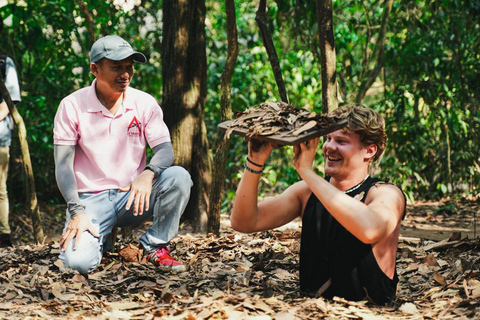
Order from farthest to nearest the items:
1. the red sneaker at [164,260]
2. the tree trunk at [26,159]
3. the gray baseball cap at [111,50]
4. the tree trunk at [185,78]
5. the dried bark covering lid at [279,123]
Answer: the tree trunk at [185,78] < the tree trunk at [26,159] < the gray baseball cap at [111,50] < the red sneaker at [164,260] < the dried bark covering lid at [279,123]

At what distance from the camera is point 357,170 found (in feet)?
9.80

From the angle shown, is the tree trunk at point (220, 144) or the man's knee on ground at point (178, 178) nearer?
the man's knee on ground at point (178, 178)

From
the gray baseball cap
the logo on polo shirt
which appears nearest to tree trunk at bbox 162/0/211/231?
the logo on polo shirt

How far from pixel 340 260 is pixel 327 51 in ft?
6.29

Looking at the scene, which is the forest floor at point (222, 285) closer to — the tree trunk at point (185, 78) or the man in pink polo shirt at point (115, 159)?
the man in pink polo shirt at point (115, 159)

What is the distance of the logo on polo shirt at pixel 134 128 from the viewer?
13.6 ft

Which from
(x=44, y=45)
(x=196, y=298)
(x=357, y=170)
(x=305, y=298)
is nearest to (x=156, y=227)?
(x=196, y=298)

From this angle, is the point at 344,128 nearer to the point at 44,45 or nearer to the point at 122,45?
the point at 122,45

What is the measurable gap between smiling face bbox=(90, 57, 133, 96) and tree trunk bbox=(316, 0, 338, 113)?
54.8 inches

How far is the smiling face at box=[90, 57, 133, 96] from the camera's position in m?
4.04

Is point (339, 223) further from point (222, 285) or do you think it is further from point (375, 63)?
point (375, 63)

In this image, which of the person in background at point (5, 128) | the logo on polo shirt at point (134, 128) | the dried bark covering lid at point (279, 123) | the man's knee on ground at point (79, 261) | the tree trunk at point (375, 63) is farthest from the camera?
the tree trunk at point (375, 63)

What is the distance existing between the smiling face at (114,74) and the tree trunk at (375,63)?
12.3ft

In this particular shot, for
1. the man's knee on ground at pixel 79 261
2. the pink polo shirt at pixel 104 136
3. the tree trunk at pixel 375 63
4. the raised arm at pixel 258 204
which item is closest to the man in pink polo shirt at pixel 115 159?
the pink polo shirt at pixel 104 136
